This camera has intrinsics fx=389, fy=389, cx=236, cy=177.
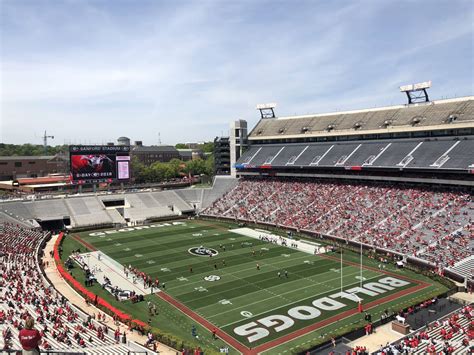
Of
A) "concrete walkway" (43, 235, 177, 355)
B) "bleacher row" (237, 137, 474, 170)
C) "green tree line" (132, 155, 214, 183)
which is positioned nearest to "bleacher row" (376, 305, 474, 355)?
"concrete walkway" (43, 235, 177, 355)

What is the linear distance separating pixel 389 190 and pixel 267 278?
1186 inches

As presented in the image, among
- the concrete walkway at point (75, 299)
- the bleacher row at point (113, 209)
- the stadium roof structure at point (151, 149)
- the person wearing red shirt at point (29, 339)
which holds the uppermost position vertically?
the stadium roof structure at point (151, 149)

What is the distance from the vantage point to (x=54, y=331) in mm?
26375

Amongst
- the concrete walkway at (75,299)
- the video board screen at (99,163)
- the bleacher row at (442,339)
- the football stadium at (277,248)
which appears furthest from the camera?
the video board screen at (99,163)

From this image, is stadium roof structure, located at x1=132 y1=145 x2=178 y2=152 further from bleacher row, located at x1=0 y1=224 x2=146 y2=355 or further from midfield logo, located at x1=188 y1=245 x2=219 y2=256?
bleacher row, located at x1=0 y1=224 x2=146 y2=355

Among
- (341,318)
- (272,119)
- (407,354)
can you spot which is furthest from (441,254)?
(272,119)

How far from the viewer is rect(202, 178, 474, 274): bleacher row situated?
1759 inches

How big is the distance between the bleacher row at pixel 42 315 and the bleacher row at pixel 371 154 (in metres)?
48.3

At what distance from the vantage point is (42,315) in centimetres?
2902

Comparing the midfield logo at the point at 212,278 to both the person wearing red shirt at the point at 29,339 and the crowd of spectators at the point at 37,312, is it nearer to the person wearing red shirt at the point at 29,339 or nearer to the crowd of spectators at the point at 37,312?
the crowd of spectators at the point at 37,312

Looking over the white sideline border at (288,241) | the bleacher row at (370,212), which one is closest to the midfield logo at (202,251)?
the white sideline border at (288,241)

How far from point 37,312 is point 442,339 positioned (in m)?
28.8

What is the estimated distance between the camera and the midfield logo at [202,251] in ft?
161

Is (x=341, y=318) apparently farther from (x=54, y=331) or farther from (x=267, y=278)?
(x=54, y=331)
